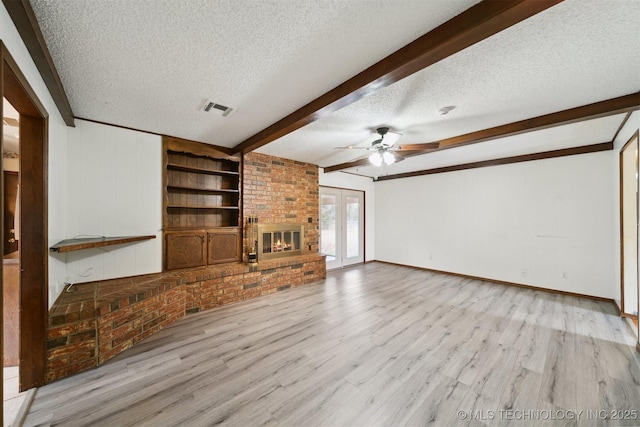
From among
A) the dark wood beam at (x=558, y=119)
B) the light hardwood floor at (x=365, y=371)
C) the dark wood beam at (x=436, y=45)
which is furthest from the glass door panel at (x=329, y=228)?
the dark wood beam at (x=436, y=45)

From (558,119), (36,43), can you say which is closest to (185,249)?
(36,43)

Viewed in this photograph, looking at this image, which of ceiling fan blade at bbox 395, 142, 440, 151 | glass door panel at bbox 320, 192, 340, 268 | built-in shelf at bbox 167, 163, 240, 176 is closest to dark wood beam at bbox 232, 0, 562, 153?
ceiling fan blade at bbox 395, 142, 440, 151

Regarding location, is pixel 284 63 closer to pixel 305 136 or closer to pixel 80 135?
pixel 305 136

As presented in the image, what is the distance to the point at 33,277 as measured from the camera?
1.96 meters

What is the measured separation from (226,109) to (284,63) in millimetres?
1121

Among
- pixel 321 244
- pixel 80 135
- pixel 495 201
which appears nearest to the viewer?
pixel 80 135

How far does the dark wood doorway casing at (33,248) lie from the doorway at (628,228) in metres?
6.22

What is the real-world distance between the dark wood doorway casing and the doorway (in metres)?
6.22

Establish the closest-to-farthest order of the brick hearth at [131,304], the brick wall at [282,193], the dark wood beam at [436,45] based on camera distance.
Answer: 1. the dark wood beam at [436,45]
2. the brick hearth at [131,304]
3. the brick wall at [282,193]

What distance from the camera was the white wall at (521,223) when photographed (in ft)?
13.2

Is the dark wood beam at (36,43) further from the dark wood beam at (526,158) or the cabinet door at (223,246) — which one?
the dark wood beam at (526,158)

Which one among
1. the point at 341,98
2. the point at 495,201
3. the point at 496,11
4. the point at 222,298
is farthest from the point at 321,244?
the point at 496,11

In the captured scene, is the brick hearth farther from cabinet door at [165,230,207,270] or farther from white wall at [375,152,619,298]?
white wall at [375,152,619,298]

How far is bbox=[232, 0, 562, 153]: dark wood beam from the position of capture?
1.27 m
